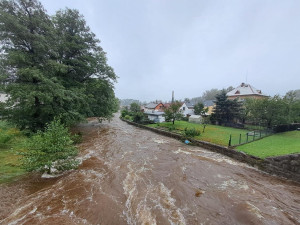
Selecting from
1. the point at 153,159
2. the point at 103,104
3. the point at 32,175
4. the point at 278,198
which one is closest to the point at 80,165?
the point at 32,175

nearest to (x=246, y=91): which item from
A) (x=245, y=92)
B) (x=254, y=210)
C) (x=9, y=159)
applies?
(x=245, y=92)

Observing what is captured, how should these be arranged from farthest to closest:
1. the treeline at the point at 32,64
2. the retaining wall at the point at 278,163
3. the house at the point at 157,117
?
the house at the point at 157,117, the treeline at the point at 32,64, the retaining wall at the point at 278,163

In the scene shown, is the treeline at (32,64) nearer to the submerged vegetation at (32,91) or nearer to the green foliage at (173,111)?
the submerged vegetation at (32,91)

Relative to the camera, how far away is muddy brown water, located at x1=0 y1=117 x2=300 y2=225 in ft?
13.5

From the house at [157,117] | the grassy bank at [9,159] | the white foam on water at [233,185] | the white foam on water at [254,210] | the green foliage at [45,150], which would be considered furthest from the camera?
the house at [157,117]

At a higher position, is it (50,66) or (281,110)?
(50,66)

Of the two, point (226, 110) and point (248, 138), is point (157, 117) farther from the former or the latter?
point (248, 138)

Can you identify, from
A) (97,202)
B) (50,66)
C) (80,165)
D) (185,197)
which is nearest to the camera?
(97,202)

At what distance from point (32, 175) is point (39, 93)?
17.0ft

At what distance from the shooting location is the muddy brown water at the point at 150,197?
4.13 meters

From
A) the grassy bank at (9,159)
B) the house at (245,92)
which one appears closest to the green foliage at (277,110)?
the house at (245,92)

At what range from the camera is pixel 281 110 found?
1514 centimetres

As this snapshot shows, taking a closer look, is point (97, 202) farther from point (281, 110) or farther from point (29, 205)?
point (281, 110)

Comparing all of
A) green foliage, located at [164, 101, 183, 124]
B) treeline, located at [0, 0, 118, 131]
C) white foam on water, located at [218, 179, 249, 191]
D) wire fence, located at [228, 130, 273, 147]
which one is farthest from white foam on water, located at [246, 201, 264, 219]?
green foliage, located at [164, 101, 183, 124]
